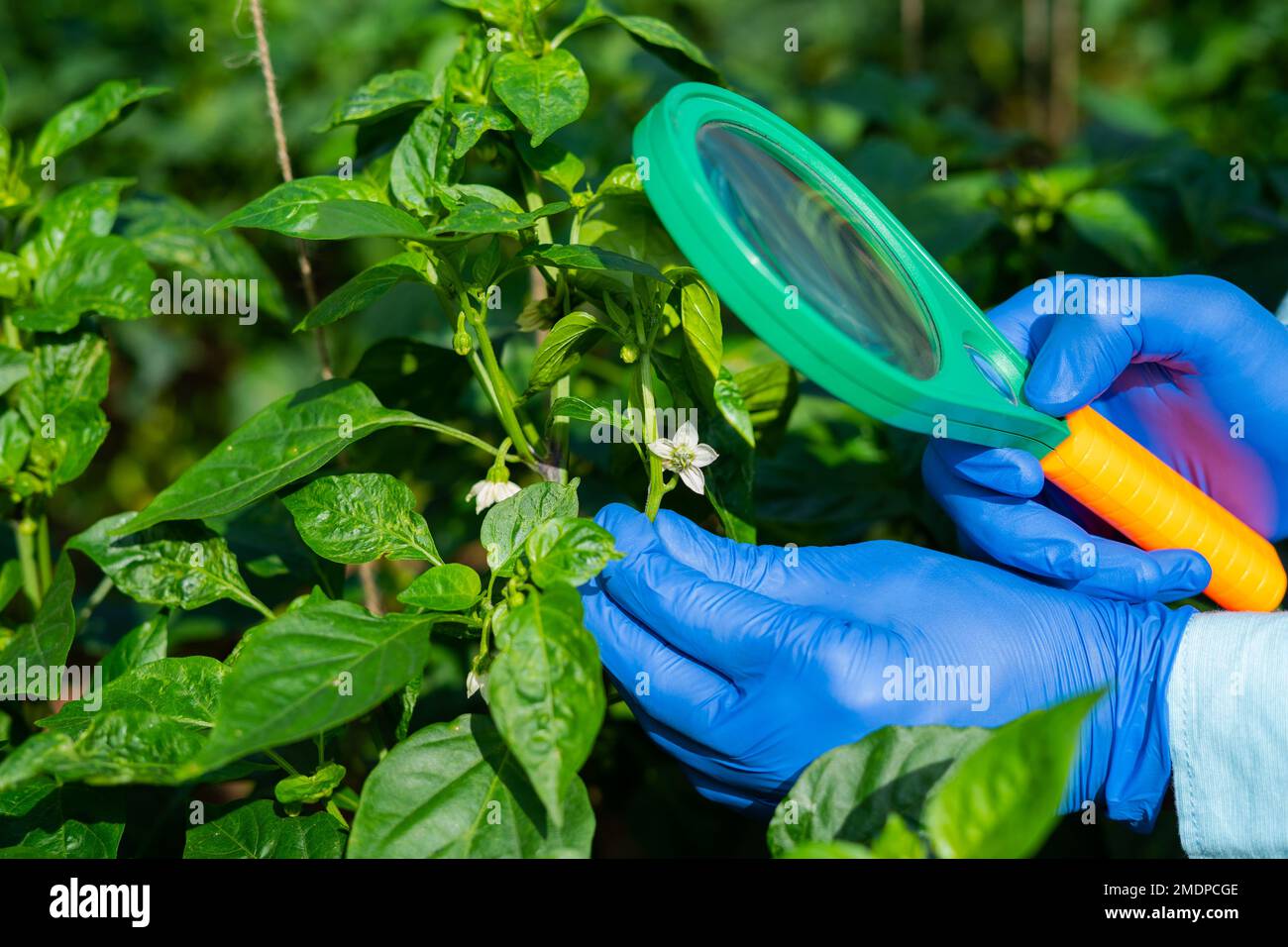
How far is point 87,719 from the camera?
0.78 meters

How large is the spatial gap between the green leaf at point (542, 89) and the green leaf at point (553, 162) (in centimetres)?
4

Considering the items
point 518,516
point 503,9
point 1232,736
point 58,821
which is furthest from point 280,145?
point 1232,736

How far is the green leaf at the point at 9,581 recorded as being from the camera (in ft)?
3.32

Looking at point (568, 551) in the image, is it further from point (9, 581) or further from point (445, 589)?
point (9, 581)

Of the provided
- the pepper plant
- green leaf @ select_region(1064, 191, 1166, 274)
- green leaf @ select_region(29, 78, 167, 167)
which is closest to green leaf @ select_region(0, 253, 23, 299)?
the pepper plant

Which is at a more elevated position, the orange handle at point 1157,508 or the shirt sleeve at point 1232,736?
the orange handle at point 1157,508

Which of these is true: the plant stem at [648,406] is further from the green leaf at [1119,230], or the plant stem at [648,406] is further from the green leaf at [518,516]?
the green leaf at [1119,230]

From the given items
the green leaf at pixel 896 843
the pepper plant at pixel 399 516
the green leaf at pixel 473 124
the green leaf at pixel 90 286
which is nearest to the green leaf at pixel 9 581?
the pepper plant at pixel 399 516

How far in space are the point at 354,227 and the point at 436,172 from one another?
0.65 ft

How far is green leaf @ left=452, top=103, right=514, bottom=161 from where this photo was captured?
0.83m

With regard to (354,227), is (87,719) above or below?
below

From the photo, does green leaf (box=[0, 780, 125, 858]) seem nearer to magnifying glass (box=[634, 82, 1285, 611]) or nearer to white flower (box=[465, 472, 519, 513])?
white flower (box=[465, 472, 519, 513])

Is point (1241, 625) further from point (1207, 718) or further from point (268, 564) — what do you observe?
point (268, 564)

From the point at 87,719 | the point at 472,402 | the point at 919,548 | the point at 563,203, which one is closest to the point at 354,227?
the point at 563,203
